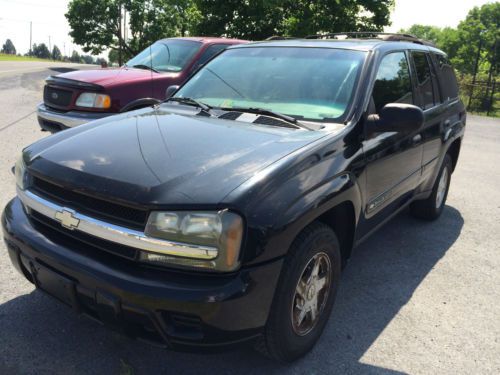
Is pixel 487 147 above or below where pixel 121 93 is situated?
below

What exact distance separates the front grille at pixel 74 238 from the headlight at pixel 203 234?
0.60ft

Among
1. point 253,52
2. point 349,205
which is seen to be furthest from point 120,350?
point 253,52

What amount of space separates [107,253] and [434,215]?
3.89 meters

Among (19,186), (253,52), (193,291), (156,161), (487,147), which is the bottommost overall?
(487,147)

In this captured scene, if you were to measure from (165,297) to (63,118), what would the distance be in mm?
4455

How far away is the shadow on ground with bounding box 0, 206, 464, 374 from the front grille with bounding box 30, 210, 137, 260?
0.68m

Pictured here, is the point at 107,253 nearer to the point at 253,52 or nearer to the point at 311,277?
the point at 311,277

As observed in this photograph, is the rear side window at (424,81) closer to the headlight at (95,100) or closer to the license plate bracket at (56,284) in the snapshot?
the license plate bracket at (56,284)

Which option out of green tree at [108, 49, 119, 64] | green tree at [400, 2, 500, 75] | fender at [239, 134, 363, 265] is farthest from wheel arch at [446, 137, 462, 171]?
green tree at [400, 2, 500, 75]

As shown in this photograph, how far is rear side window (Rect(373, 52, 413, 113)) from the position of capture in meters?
3.27

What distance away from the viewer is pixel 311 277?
2.50 meters

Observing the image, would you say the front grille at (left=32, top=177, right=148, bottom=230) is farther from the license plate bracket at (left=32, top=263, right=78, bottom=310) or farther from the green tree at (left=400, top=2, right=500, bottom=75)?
the green tree at (left=400, top=2, right=500, bottom=75)

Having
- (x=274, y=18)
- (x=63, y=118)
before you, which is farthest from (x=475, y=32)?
(x=63, y=118)

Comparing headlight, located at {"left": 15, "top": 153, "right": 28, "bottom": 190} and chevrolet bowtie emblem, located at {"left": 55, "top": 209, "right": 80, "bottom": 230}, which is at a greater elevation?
headlight, located at {"left": 15, "top": 153, "right": 28, "bottom": 190}
